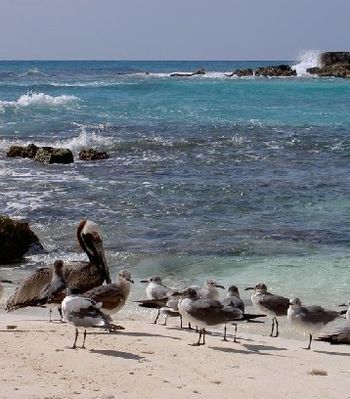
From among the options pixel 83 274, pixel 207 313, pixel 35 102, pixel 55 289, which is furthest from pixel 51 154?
pixel 35 102

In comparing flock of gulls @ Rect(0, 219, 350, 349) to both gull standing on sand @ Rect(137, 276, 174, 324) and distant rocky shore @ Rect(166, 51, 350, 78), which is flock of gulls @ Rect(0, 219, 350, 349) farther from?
distant rocky shore @ Rect(166, 51, 350, 78)

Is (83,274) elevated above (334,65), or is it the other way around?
(334,65)

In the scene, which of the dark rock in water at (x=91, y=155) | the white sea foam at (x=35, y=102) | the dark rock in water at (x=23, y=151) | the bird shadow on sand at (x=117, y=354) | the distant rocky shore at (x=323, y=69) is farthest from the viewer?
the distant rocky shore at (x=323, y=69)

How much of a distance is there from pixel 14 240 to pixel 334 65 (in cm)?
11262

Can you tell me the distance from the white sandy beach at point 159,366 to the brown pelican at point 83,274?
2.11ft

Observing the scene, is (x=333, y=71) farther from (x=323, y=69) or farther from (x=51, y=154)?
(x=51, y=154)

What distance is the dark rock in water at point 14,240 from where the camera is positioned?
15.8 metres

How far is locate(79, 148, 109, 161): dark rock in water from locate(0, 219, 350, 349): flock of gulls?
18.8 meters

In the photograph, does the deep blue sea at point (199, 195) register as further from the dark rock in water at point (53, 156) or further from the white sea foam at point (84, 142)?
the dark rock in water at point (53, 156)

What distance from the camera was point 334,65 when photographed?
123562mm

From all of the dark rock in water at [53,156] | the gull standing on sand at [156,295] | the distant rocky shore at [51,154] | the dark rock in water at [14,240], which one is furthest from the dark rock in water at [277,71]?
the gull standing on sand at [156,295]

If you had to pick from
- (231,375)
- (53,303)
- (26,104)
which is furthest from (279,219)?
(26,104)

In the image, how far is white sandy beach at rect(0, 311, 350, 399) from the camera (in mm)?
7859
